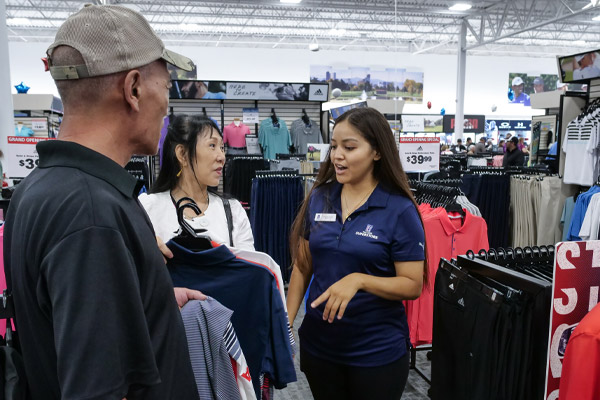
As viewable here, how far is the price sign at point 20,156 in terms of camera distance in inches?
173

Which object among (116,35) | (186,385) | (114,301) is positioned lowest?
(186,385)

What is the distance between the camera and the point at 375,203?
1770mm

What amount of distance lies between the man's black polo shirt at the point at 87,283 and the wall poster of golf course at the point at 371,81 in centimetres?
2384

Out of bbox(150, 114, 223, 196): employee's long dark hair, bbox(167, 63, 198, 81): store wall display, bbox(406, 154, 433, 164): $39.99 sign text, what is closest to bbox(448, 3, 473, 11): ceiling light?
bbox(167, 63, 198, 81): store wall display

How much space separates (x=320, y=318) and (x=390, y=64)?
981 inches

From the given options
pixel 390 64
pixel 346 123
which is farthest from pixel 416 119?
pixel 346 123

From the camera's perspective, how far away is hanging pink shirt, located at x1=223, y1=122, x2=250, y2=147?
32.5 ft

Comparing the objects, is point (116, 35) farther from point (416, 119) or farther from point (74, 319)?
point (416, 119)

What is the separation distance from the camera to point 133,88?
3.01 feet

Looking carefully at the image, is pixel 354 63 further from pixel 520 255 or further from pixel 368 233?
pixel 368 233

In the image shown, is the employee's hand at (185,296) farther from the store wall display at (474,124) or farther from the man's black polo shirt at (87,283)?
the store wall display at (474,124)

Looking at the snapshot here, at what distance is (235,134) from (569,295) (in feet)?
29.4

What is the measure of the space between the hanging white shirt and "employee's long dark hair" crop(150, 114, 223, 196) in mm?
84

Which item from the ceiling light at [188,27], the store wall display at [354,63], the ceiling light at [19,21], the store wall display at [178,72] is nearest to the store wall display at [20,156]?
the store wall display at [178,72]
